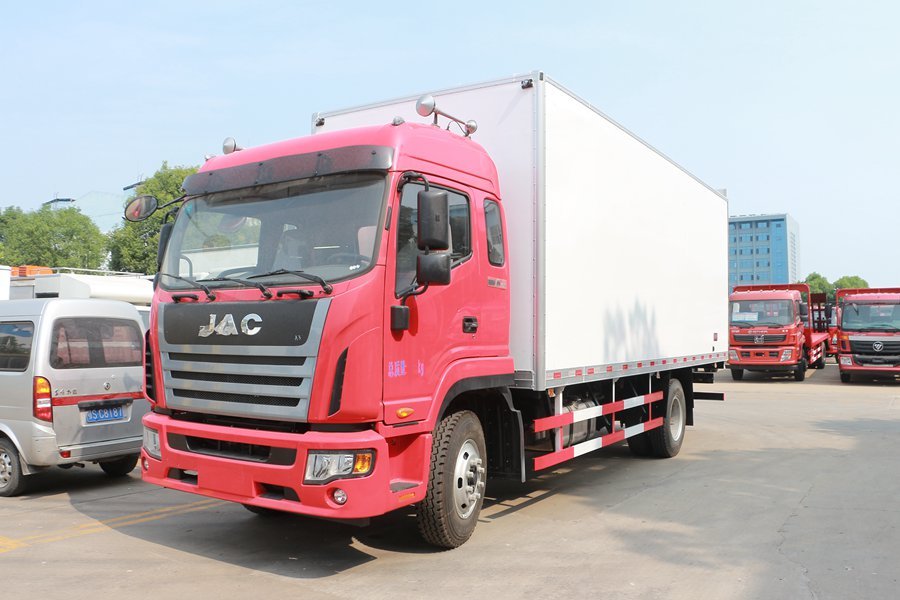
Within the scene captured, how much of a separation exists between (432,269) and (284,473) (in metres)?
1.63

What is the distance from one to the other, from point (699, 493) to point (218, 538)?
4.78 metres

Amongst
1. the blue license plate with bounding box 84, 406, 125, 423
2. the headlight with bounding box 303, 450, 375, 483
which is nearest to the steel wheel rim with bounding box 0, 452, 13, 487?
the blue license plate with bounding box 84, 406, 125, 423

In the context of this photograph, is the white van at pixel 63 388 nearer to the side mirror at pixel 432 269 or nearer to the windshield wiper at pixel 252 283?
the windshield wiper at pixel 252 283

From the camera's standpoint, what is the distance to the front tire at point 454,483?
5.30 meters

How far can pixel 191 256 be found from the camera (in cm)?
561

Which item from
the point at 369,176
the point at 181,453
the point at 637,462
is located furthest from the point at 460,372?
the point at 637,462

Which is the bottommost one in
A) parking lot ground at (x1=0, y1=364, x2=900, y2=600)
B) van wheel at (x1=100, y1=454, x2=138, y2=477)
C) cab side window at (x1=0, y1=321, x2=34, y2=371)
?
parking lot ground at (x1=0, y1=364, x2=900, y2=600)

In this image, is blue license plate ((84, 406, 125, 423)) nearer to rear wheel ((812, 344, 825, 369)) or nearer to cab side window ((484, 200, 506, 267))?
cab side window ((484, 200, 506, 267))

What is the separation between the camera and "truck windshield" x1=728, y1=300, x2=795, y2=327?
22484 millimetres

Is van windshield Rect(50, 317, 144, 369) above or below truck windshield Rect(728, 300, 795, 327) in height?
below

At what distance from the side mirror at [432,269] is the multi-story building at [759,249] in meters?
145

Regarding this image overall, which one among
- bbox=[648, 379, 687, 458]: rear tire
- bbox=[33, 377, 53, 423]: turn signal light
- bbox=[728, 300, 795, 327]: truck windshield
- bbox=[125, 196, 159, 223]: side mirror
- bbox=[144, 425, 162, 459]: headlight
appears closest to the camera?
bbox=[144, 425, 162, 459]: headlight

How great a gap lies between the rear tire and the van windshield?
640 cm

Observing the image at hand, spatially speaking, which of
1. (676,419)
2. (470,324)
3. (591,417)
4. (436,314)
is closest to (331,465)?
(436,314)
